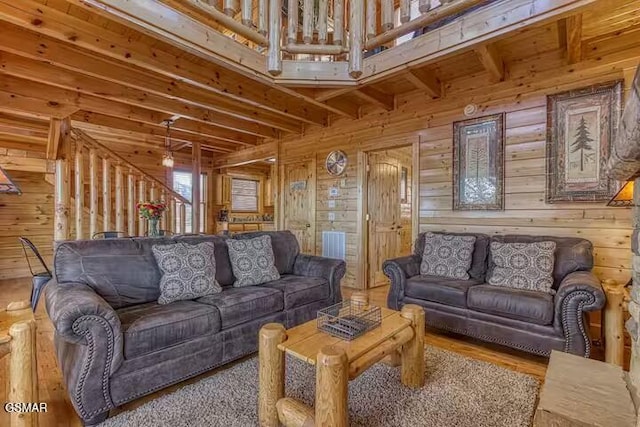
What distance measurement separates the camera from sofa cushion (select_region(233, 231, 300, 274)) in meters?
3.26

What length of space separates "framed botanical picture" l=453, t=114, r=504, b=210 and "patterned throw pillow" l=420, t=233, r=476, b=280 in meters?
0.57

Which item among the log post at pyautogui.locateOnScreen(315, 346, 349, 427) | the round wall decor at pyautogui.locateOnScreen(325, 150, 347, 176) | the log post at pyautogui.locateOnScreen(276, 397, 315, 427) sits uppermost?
the round wall decor at pyautogui.locateOnScreen(325, 150, 347, 176)

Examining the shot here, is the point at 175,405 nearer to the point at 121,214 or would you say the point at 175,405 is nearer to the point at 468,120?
the point at 121,214

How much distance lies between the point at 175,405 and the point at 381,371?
1307 millimetres

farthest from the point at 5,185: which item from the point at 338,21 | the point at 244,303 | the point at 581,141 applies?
the point at 581,141

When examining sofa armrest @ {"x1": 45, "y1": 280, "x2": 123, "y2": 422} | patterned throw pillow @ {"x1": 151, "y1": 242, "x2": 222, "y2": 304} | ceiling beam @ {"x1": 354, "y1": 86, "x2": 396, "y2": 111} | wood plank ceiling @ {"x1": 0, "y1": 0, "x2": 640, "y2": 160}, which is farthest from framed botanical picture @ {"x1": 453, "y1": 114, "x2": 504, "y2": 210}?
sofa armrest @ {"x1": 45, "y1": 280, "x2": 123, "y2": 422}

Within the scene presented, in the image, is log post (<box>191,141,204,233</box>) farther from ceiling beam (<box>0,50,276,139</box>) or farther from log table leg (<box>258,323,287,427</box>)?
log table leg (<box>258,323,287,427</box>)

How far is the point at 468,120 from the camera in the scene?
3.61 metres

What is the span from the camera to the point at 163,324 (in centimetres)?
189

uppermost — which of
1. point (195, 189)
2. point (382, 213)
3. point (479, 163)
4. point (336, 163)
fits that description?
point (336, 163)

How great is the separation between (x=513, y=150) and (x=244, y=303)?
3072 millimetres

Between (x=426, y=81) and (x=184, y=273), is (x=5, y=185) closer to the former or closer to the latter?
(x=184, y=273)

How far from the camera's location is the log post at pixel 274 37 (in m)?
2.73

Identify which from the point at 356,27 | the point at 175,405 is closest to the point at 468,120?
the point at 356,27
